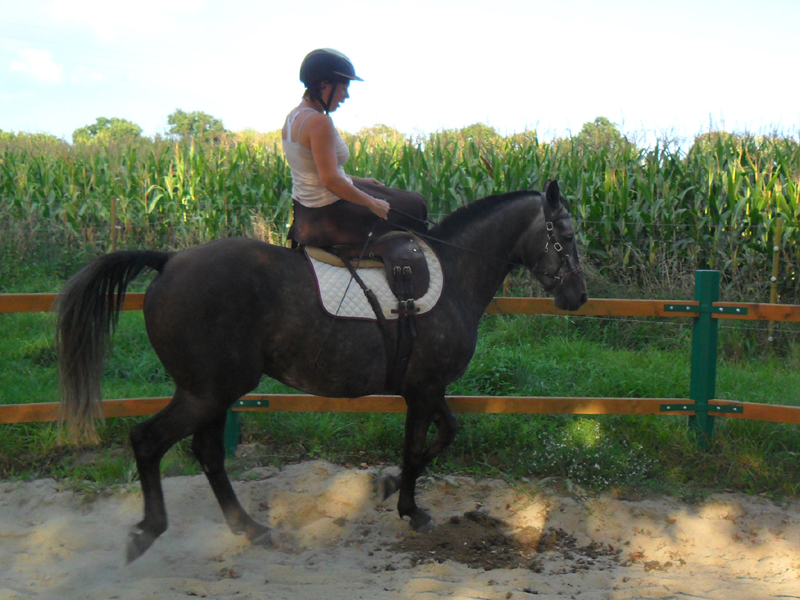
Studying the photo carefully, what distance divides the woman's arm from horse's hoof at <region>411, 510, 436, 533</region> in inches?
72.6

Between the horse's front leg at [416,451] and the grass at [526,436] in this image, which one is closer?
the horse's front leg at [416,451]

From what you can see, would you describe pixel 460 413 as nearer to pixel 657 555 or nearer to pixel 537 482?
pixel 537 482

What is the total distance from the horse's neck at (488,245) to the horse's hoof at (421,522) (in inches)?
47.7

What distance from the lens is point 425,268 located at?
3885 millimetres

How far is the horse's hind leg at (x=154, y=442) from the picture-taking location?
3641 mm

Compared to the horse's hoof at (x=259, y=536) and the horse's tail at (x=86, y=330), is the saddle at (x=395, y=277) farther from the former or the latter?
the horse's hoof at (x=259, y=536)

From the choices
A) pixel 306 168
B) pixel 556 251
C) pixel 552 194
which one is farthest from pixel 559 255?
pixel 306 168

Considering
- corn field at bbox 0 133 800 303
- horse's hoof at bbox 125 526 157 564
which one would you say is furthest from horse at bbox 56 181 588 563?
corn field at bbox 0 133 800 303

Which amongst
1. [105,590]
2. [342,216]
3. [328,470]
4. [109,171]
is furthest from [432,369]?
[109,171]

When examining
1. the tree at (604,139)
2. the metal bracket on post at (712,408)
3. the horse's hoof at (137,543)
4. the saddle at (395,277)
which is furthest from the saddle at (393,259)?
the tree at (604,139)

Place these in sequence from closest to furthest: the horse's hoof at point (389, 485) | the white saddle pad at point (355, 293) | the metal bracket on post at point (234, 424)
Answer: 1. the white saddle pad at point (355, 293)
2. the horse's hoof at point (389, 485)
3. the metal bracket on post at point (234, 424)

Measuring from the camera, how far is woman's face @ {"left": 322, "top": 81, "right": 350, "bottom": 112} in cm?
376

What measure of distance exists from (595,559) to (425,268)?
1816 millimetres

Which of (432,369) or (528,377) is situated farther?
(528,377)
